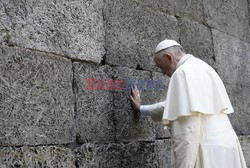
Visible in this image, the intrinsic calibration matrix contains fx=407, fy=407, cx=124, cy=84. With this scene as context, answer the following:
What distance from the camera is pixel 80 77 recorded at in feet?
10.0

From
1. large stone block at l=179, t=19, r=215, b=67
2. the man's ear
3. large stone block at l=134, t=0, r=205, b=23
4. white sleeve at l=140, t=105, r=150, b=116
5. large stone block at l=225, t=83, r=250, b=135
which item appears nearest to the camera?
the man's ear

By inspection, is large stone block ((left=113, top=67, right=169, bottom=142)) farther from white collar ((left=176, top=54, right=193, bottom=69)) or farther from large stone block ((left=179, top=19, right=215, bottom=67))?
large stone block ((left=179, top=19, right=215, bottom=67))

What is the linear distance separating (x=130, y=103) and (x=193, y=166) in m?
0.97

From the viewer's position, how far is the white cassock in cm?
267

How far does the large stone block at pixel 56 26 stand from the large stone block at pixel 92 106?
0.37 ft

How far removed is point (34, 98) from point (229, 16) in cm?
338

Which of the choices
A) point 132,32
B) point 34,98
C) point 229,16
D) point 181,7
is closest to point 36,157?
point 34,98

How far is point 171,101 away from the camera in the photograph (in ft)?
9.37

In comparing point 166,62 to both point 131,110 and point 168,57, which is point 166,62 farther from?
point 131,110

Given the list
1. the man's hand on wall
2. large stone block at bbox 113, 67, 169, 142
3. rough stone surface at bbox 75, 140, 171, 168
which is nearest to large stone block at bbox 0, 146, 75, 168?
rough stone surface at bbox 75, 140, 171, 168

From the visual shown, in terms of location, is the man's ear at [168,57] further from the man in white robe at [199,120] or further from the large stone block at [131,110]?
the large stone block at [131,110]

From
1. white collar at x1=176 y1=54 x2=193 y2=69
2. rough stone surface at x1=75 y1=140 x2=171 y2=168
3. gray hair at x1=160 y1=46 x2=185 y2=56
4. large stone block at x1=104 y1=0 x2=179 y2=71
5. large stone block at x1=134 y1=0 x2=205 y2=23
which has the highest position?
large stone block at x1=134 y1=0 x2=205 y2=23

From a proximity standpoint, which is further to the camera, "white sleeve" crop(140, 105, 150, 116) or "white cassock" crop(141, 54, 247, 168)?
"white sleeve" crop(140, 105, 150, 116)

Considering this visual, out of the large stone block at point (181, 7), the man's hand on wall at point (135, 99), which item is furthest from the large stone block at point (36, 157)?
the large stone block at point (181, 7)
